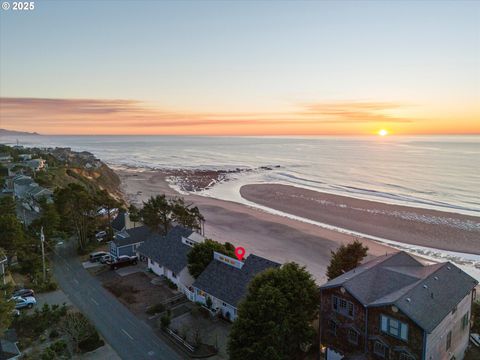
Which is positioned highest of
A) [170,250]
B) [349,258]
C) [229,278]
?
[349,258]

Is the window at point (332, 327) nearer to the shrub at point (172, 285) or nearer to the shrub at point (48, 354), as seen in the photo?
the shrub at point (172, 285)

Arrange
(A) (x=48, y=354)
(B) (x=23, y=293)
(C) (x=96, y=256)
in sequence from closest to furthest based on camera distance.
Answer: (A) (x=48, y=354), (B) (x=23, y=293), (C) (x=96, y=256)

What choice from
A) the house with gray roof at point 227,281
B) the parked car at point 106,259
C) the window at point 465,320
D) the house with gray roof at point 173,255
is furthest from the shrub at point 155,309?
the window at point 465,320

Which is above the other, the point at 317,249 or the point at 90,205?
the point at 90,205

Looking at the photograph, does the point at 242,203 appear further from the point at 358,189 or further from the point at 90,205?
the point at 90,205

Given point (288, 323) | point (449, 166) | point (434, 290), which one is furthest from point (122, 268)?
point (449, 166)

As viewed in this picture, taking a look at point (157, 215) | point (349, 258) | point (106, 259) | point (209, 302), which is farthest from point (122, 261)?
A: point (349, 258)

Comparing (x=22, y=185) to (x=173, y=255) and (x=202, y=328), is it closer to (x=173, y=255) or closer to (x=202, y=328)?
(x=173, y=255)
